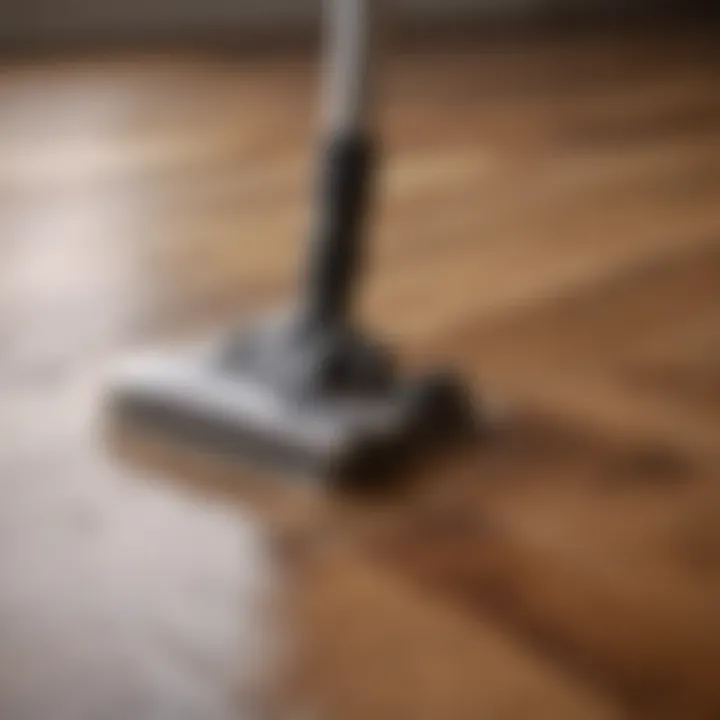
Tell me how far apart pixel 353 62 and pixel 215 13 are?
1678 millimetres

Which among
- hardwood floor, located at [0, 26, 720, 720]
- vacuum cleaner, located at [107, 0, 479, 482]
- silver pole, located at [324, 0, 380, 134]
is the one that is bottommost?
hardwood floor, located at [0, 26, 720, 720]

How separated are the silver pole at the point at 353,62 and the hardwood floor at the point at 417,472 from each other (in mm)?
221

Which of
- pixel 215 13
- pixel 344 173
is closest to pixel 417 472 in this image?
pixel 344 173

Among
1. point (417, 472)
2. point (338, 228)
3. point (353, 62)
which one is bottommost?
point (417, 472)

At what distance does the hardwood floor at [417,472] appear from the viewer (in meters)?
0.74

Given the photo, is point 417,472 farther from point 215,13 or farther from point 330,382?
point 215,13

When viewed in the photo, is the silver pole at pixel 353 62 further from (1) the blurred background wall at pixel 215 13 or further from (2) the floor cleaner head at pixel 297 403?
(1) the blurred background wall at pixel 215 13

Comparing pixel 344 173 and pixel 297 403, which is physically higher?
pixel 344 173

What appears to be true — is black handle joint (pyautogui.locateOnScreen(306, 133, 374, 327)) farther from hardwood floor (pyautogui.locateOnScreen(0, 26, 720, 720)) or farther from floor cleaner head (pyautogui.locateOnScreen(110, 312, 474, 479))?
hardwood floor (pyautogui.locateOnScreen(0, 26, 720, 720))

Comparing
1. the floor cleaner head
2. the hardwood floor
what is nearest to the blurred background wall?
the hardwood floor

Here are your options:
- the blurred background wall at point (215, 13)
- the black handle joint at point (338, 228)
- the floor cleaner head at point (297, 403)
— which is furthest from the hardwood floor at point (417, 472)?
the blurred background wall at point (215, 13)

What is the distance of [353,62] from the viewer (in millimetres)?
978

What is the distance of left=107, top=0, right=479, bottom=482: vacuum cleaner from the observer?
955 millimetres

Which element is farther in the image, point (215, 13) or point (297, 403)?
point (215, 13)
